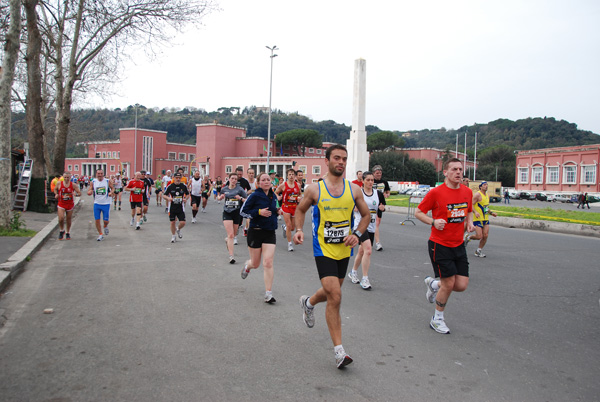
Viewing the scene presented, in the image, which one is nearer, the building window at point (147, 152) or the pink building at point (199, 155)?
the pink building at point (199, 155)

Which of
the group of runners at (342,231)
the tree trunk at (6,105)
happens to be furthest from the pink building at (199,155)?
the group of runners at (342,231)

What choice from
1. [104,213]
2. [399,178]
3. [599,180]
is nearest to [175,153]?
[399,178]

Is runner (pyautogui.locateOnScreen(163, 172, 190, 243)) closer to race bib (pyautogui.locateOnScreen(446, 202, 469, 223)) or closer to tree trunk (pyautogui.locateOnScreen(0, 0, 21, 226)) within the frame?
tree trunk (pyautogui.locateOnScreen(0, 0, 21, 226))

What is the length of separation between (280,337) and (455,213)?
2.36 m

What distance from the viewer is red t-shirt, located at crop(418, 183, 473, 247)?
5.19 m

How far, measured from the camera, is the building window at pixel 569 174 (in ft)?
201

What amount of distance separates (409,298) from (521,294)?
1.77 meters

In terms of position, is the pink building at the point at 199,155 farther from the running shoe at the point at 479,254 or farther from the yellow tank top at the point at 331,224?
the yellow tank top at the point at 331,224

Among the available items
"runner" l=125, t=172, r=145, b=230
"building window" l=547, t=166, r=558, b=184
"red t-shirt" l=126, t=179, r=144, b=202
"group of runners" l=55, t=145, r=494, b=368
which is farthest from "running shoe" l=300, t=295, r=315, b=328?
"building window" l=547, t=166, r=558, b=184

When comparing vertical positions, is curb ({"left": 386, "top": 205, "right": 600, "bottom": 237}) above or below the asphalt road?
above

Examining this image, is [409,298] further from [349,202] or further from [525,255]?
[525,255]

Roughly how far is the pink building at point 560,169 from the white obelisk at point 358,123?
35.4 metres

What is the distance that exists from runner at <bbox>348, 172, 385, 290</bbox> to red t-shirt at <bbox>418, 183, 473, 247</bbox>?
4.59ft

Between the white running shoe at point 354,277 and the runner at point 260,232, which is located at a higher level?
the runner at point 260,232
